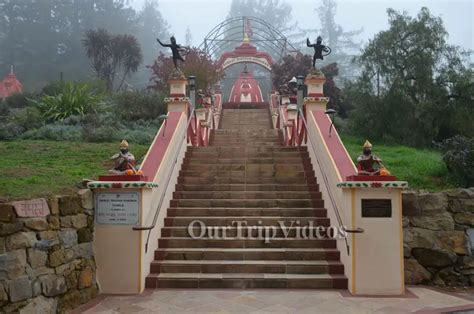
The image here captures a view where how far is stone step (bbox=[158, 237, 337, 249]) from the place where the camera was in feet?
22.3

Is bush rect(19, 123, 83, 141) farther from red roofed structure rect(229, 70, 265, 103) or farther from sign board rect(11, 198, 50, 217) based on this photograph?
red roofed structure rect(229, 70, 265, 103)

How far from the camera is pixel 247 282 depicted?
6008 millimetres

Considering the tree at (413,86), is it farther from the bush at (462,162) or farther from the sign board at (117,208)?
the sign board at (117,208)

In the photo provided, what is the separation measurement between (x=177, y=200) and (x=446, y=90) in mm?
10770

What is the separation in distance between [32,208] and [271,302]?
3001 millimetres

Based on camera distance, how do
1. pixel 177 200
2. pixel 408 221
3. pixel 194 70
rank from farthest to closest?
1. pixel 194 70
2. pixel 177 200
3. pixel 408 221

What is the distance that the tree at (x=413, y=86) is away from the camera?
14.3m

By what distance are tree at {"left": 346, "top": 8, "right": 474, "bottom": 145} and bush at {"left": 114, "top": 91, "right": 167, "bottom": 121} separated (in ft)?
23.4

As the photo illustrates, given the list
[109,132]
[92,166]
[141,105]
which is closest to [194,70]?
[141,105]

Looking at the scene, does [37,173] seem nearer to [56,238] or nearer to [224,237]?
[56,238]

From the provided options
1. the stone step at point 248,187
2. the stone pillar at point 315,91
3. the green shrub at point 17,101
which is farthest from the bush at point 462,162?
the green shrub at point 17,101

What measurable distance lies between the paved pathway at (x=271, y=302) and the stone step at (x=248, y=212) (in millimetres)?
1780

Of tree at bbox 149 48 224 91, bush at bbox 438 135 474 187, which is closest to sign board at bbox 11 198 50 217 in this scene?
bush at bbox 438 135 474 187

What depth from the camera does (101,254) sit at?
580 centimetres
